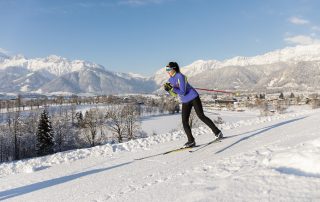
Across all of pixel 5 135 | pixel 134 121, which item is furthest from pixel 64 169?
pixel 5 135

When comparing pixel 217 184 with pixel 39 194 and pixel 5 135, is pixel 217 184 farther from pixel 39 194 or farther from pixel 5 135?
pixel 5 135

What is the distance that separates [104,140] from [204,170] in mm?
63117

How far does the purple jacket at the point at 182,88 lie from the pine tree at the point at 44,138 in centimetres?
5293

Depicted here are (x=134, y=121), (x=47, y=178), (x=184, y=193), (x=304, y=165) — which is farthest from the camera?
(x=134, y=121)

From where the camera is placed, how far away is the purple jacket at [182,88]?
920 centimetres

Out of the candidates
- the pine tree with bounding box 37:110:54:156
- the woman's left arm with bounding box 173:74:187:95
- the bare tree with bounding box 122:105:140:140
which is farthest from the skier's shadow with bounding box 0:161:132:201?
the bare tree with bounding box 122:105:140:140

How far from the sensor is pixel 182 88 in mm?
9242

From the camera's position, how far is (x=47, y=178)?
7.76 meters

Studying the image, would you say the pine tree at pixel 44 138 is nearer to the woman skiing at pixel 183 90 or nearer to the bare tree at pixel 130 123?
the bare tree at pixel 130 123

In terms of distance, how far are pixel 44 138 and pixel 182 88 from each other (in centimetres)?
5330

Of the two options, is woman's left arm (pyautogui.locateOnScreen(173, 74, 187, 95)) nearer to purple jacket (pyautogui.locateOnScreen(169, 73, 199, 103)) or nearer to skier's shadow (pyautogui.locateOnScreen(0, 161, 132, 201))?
→ purple jacket (pyautogui.locateOnScreen(169, 73, 199, 103))

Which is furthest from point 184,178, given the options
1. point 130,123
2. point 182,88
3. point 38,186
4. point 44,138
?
point 130,123

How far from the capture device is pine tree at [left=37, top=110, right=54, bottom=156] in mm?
56878

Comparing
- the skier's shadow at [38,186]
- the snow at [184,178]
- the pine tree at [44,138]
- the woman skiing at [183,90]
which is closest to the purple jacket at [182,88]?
the woman skiing at [183,90]
